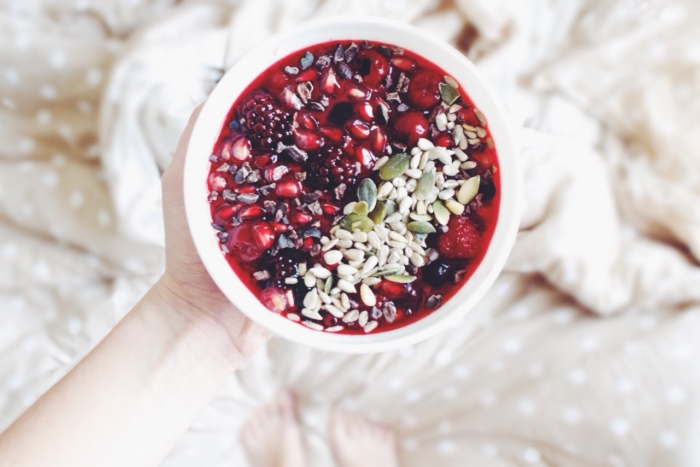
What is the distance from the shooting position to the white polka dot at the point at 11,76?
107 cm

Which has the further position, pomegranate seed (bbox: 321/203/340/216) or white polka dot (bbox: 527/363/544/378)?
white polka dot (bbox: 527/363/544/378)

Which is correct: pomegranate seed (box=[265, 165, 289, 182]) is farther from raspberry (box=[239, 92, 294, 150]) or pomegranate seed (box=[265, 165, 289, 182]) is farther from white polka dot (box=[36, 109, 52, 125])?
white polka dot (box=[36, 109, 52, 125])

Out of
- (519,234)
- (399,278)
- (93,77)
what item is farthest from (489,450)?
(93,77)

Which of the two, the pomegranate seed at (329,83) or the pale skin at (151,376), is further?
the pale skin at (151,376)

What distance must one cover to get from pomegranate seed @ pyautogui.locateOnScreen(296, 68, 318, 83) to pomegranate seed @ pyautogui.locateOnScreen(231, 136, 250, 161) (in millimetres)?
88

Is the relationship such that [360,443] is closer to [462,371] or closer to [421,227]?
[462,371]

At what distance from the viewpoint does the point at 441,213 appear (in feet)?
2.08

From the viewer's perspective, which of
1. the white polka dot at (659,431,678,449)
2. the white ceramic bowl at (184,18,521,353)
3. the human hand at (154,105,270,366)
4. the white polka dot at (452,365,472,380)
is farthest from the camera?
the white polka dot at (452,365,472,380)

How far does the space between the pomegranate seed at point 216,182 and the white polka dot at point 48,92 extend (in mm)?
619

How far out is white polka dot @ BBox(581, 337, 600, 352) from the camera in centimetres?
102

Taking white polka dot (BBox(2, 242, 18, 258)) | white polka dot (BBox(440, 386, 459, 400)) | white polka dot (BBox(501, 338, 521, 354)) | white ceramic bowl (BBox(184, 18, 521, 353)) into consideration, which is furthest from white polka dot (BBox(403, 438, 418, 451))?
white polka dot (BBox(2, 242, 18, 258))

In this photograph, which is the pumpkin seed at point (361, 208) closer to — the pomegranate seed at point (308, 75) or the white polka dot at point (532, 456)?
the pomegranate seed at point (308, 75)

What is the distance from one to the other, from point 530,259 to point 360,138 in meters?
0.48

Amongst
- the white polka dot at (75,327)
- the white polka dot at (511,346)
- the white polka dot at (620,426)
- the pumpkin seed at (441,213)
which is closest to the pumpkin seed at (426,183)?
the pumpkin seed at (441,213)
